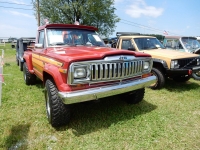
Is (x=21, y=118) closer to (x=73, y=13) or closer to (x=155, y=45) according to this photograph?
(x=155, y=45)

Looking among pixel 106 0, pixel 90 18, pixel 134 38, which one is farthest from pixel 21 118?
pixel 106 0

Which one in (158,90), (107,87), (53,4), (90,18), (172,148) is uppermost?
(53,4)

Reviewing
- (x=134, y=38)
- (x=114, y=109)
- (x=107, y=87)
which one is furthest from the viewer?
(x=134, y=38)

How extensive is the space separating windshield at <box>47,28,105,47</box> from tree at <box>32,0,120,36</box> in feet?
64.4

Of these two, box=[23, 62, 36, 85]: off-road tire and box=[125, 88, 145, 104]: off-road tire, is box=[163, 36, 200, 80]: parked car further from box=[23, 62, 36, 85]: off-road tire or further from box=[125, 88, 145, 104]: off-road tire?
box=[23, 62, 36, 85]: off-road tire

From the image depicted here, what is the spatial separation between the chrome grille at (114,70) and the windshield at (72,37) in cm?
145

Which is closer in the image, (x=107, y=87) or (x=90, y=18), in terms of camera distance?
(x=107, y=87)

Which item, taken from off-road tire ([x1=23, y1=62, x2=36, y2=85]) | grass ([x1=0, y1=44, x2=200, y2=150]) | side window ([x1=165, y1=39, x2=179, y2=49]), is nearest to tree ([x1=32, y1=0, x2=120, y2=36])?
side window ([x1=165, y1=39, x2=179, y2=49])

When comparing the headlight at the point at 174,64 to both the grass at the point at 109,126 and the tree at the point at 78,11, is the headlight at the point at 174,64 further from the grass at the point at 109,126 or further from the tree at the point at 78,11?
the tree at the point at 78,11

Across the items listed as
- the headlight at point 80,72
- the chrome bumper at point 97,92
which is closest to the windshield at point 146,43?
the chrome bumper at point 97,92

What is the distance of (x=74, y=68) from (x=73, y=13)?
77.1ft

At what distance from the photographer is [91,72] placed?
2.55m

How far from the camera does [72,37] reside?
12.9ft

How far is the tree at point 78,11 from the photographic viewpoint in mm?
22828
